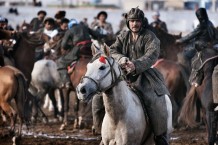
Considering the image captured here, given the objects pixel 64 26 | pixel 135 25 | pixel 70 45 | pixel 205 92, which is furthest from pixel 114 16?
pixel 135 25

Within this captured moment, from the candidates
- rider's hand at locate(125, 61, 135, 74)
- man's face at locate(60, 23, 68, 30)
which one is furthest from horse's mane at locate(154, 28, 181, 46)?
rider's hand at locate(125, 61, 135, 74)

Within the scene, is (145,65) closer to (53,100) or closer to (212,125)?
(212,125)

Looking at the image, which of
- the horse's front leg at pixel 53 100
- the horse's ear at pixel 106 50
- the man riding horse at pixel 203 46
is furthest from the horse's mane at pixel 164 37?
the horse's ear at pixel 106 50

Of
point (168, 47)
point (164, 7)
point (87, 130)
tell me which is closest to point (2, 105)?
point (87, 130)

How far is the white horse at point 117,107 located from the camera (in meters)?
8.36

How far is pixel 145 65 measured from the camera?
898cm

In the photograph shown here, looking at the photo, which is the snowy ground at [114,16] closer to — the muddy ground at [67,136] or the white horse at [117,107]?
the muddy ground at [67,136]

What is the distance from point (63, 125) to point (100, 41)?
7.80 feet

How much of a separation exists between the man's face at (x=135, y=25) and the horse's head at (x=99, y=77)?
0.85 metres

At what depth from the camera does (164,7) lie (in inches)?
1347

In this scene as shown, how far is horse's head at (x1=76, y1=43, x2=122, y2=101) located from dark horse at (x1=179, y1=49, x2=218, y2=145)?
200 inches

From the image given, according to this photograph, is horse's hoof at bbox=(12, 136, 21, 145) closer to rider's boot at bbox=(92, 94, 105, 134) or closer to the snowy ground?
rider's boot at bbox=(92, 94, 105, 134)

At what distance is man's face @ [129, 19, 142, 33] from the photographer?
9.22 metres

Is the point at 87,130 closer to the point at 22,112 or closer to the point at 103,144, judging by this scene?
the point at 22,112
